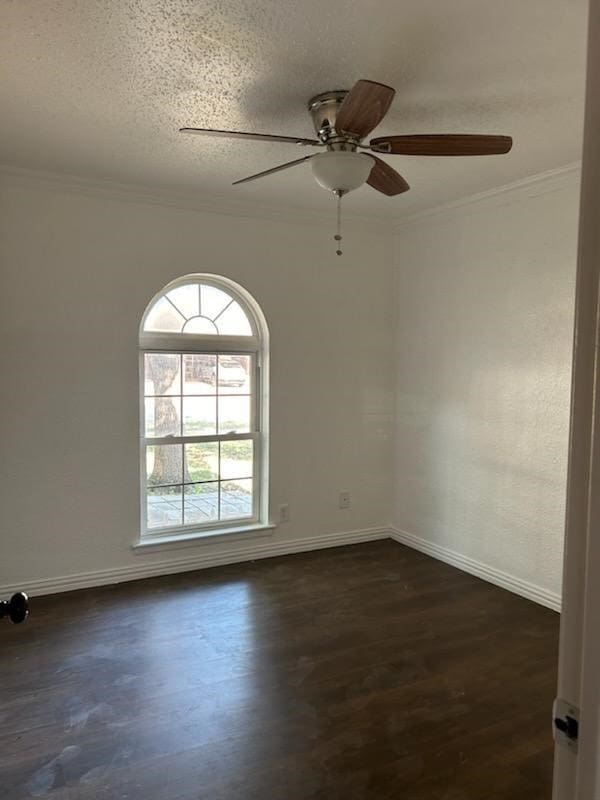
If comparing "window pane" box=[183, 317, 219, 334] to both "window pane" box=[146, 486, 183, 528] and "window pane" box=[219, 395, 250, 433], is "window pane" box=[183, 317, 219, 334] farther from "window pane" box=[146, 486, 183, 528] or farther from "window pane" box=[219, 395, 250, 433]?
"window pane" box=[146, 486, 183, 528]

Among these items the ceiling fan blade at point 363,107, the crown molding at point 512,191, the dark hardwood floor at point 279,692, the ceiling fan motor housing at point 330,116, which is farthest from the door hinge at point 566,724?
the crown molding at point 512,191

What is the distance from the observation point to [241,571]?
12.5ft

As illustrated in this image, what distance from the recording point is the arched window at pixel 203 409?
149 inches

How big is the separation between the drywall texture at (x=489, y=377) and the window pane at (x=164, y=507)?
177cm

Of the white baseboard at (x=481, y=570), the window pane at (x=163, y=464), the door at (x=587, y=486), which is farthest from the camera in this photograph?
the window pane at (x=163, y=464)

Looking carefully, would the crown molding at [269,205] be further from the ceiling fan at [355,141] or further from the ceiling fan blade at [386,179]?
the ceiling fan at [355,141]

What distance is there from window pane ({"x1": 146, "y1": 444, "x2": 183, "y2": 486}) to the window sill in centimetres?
38

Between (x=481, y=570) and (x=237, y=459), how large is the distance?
186cm

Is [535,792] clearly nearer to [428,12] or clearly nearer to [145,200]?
[428,12]

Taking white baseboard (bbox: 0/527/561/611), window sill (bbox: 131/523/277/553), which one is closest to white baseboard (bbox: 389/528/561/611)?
white baseboard (bbox: 0/527/561/611)

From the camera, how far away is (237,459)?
410 cm

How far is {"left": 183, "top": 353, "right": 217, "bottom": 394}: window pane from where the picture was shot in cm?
388

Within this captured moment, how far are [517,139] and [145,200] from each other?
221 centimetres

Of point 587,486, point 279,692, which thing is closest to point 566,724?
point 587,486
